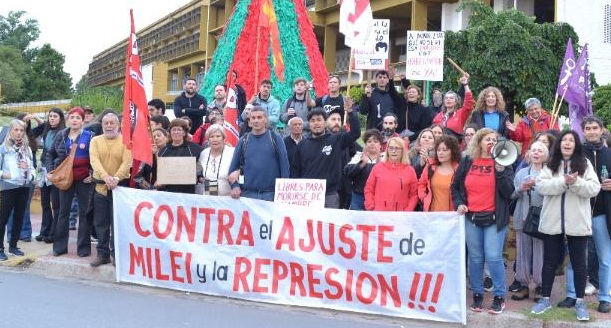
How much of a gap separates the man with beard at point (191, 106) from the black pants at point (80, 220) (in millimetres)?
2938

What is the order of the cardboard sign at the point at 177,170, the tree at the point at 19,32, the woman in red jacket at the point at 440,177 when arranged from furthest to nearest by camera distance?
the tree at the point at 19,32 → the cardboard sign at the point at 177,170 → the woman in red jacket at the point at 440,177

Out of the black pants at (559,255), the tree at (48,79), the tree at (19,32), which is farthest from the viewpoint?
the tree at (19,32)

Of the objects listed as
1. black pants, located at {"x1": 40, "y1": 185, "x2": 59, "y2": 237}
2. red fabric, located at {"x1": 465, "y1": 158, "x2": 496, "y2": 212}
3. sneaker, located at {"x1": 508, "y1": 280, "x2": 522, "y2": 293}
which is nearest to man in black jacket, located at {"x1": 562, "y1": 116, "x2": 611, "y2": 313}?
sneaker, located at {"x1": 508, "y1": 280, "x2": 522, "y2": 293}

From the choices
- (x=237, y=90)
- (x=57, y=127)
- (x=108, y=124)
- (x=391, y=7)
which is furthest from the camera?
(x=391, y=7)

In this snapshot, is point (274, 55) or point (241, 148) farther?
point (274, 55)

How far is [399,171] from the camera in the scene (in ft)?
24.0

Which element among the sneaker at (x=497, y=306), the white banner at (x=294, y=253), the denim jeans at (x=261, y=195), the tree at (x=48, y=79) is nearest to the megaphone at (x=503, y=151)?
the white banner at (x=294, y=253)

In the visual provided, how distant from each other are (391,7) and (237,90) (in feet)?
74.8

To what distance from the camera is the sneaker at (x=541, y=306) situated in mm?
6465

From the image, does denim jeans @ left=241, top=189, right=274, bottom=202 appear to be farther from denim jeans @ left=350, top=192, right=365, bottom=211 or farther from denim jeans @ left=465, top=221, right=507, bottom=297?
denim jeans @ left=465, top=221, right=507, bottom=297

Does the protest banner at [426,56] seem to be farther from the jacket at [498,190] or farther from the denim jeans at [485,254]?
the denim jeans at [485,254]

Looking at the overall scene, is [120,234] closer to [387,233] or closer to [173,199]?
[173,199]

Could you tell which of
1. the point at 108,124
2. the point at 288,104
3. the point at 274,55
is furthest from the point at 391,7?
the point at 108,124

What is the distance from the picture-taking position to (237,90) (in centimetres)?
1208
